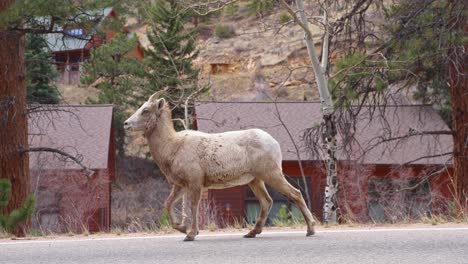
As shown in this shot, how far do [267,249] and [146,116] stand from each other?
284 centimetres

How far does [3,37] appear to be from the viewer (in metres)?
18.2

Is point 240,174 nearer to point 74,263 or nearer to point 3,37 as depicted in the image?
point 74,263

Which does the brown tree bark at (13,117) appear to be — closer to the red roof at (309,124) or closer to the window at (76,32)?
the window at (76,32)

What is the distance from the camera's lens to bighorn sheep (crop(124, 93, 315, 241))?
10.1 m

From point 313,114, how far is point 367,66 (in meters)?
15.2

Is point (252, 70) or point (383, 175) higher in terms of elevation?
point (252, 70)

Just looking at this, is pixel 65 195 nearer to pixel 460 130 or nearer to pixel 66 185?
pixel 66 185

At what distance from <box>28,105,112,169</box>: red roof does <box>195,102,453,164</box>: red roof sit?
4.00 metres

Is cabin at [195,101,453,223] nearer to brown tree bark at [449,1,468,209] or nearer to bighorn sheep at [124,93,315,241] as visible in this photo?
brown tree bark at [449,1,468,209]

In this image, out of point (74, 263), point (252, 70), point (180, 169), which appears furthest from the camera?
point (252, 70)

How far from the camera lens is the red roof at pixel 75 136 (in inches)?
1169

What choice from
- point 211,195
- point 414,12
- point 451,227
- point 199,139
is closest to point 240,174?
point 199,139

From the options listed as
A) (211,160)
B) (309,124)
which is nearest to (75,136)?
(309,124)


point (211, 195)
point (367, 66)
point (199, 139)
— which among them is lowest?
point (211, 195)
